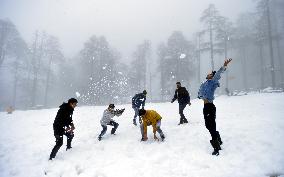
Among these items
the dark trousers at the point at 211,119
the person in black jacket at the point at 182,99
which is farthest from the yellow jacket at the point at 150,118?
the person in black jacket at the point at 182,99

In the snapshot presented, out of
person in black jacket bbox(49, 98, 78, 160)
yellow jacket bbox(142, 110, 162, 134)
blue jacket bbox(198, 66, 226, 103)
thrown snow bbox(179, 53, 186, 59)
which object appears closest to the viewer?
blue jacket bbox(198, 66, 226, 103)

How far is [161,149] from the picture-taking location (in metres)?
9.68

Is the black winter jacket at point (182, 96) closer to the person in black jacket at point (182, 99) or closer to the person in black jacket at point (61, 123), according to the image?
the person in black jacket at point (182, 99)

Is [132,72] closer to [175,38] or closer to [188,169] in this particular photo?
[175,38]

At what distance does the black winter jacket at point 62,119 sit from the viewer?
9773mm

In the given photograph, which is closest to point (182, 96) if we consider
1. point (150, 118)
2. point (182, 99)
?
point (182, 99)

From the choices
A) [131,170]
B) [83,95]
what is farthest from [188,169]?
[83,95]

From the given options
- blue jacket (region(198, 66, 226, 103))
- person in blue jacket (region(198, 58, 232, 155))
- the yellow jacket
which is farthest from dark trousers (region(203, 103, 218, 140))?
the yellow jacket

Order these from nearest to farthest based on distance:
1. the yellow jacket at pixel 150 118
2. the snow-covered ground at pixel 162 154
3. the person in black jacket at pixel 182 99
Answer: the snow-covered ground at pixel 162 154
the yellow jacket at pixel 150 118
the person in black jacket at pixel 182 99

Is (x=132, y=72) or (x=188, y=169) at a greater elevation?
(x=132, y=72)

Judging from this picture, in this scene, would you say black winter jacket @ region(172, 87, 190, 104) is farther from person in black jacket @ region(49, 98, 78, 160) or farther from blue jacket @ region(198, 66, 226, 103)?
person in black jacket @ region(49, 98, 78, 160)

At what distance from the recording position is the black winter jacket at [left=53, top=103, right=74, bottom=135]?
9.77m

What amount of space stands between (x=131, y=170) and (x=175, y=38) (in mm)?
41783

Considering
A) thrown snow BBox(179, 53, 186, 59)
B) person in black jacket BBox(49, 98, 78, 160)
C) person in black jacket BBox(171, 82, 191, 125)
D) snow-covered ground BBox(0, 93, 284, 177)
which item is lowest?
snow-covered ground BBox(0, 93, 284, 177)
